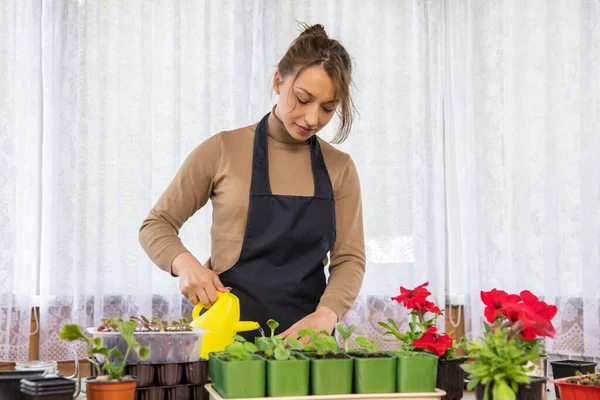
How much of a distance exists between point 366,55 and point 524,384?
2506mm

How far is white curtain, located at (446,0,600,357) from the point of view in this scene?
10.8 ft

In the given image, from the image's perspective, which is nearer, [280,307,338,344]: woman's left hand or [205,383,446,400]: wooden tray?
[205,383,446,400]: wooden tray

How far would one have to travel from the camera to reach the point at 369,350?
147 cm

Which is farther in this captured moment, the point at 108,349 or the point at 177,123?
the point at 177,123

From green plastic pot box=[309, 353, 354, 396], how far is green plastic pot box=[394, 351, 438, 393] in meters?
0.10

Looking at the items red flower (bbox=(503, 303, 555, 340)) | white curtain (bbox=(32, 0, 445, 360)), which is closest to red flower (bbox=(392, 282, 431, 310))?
red flower (bbox=(503, 303, 555, 340))

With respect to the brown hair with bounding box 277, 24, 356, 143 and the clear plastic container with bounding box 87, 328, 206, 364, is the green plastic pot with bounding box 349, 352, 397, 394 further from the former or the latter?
the brown hair with bounding box 277, 24, 356, 143

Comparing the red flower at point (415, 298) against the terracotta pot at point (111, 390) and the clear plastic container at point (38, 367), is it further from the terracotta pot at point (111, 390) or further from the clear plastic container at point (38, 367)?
the clear plastic container at point (38, 367)

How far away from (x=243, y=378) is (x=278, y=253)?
86 centimetres

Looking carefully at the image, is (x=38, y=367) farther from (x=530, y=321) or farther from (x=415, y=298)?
(x=530, y=321)

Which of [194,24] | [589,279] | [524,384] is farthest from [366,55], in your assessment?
[524,384]

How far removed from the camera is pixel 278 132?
7.43 ft

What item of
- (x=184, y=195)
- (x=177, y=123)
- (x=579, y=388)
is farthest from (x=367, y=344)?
(x=177, y=123)

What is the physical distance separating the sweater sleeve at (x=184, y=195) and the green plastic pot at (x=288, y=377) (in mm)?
834
